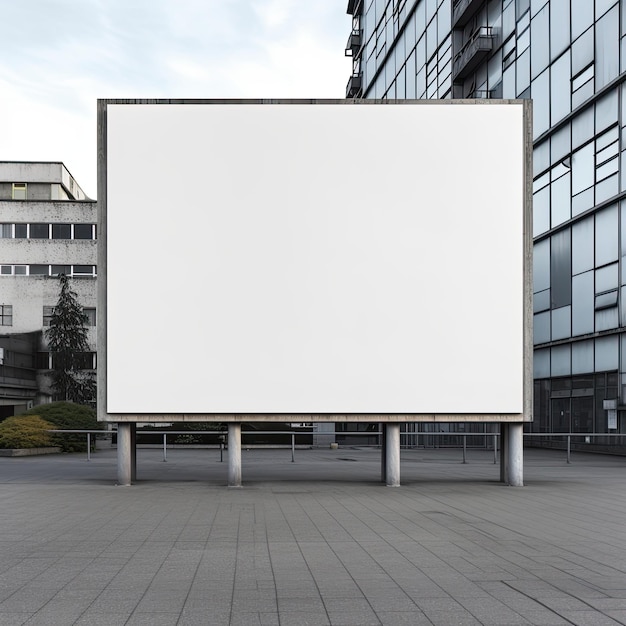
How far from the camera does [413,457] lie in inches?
1143

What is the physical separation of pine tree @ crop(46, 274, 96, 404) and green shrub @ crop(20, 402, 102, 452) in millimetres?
16653

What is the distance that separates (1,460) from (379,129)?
16.2 metres

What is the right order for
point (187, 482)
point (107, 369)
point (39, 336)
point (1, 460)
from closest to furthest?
point (107, 369), point (187, 482), point (1, 460), point (39, 336)

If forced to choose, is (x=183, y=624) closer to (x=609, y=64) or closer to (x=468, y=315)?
(x=468, y=315)

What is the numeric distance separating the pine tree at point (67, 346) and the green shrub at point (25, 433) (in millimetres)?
18911

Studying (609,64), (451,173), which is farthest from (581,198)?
(451,173)

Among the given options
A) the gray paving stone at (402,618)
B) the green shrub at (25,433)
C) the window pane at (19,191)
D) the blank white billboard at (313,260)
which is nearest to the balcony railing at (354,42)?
the window pane at (19,191)

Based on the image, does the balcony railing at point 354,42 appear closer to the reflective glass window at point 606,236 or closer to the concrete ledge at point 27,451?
the reflective glass window at point 606,236

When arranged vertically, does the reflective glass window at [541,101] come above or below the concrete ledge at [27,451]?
above

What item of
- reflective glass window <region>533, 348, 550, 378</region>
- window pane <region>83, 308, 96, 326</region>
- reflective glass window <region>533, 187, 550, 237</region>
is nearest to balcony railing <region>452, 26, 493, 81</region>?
reflective glass window <region>533, 187, 550, 237</region>

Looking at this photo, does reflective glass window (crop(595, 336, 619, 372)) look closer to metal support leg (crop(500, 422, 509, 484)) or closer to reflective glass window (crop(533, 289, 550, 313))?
reflective glass window (crop(533, 289, 550, 313))

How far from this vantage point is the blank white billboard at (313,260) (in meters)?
16.5

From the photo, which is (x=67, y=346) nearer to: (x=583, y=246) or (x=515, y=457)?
(x=583, y=246)

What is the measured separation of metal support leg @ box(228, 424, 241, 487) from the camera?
16917mm
